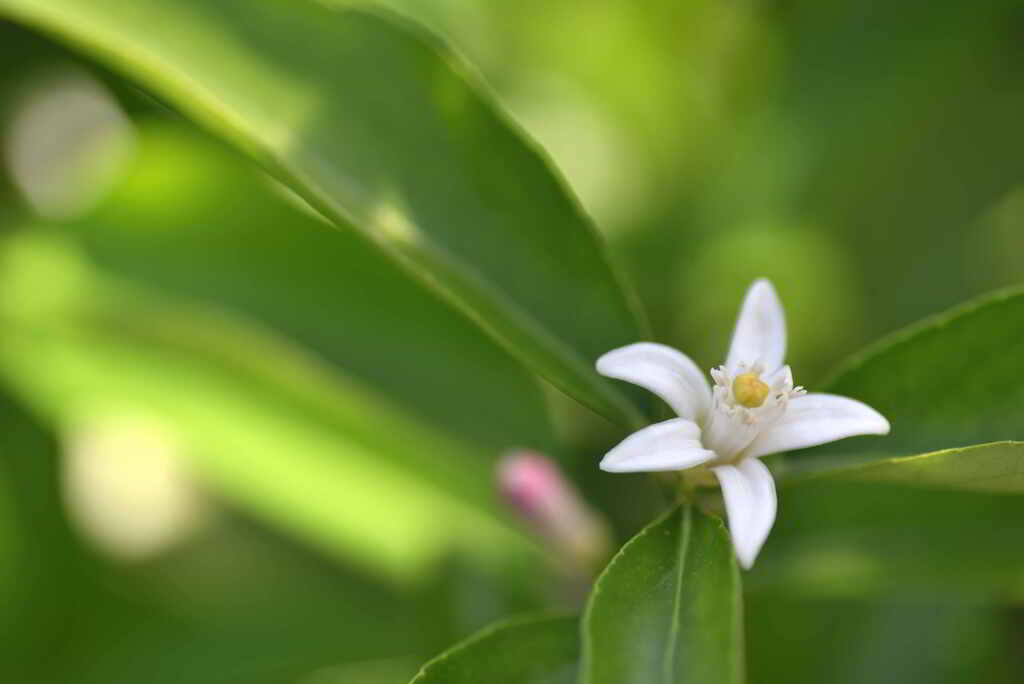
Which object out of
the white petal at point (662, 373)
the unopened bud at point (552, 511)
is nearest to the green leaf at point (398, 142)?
the white petal at point (662, 373)

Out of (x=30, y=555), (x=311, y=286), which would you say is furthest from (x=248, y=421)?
(x=30, y=555)

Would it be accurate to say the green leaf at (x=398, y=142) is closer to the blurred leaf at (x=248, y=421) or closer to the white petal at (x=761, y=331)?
the white petal at (x=761, y=331)

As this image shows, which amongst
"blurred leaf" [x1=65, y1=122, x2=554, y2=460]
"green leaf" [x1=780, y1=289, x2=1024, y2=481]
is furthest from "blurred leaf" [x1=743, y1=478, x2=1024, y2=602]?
"blurred leaf" [x1=65, y1=122, x2=554, y2=460]

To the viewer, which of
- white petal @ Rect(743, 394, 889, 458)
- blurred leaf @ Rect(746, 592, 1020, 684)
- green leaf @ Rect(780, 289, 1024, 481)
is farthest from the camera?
blurred leaf @ Rect(746, 592, 1020, 684)

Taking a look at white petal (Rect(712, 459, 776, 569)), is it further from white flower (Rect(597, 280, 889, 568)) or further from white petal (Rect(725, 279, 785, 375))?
white petal (Rect(725, 279, 785, 375))

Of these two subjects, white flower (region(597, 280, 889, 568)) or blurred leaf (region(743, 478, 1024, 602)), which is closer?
white flower (region(597, 280, 889, 568))
